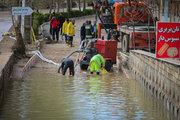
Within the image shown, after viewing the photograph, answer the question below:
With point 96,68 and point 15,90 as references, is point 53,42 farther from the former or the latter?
point 15,90

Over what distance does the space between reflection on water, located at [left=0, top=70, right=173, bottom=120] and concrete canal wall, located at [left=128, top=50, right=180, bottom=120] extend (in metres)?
0.27

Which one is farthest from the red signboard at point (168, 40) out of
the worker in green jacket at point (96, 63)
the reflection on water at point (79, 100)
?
the worker in green jacket at point (96, 63)

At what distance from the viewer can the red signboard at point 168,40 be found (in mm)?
11594

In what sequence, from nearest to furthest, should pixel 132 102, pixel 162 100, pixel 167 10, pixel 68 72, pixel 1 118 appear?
pixel 1 118, pixel 162 100, pixel 132 102, pixel 68 72, pixel 167 10

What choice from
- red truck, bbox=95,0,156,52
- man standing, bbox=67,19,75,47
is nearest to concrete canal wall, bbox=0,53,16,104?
red truck, bbox=95,0,156,52

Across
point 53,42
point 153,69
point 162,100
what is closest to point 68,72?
point 153,69

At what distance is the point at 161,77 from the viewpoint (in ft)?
40.2

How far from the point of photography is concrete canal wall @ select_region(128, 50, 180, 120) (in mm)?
10430

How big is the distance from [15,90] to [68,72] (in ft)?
13.6

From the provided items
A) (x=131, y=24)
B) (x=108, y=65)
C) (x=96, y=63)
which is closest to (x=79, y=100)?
(x=96, y=63)

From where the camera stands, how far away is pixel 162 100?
475 inches

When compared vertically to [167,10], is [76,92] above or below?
below

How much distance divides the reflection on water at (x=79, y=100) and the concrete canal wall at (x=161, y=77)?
0.87 ft

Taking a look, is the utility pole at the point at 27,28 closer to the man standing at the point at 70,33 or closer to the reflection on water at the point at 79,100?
the man standing at the point at 70,33
